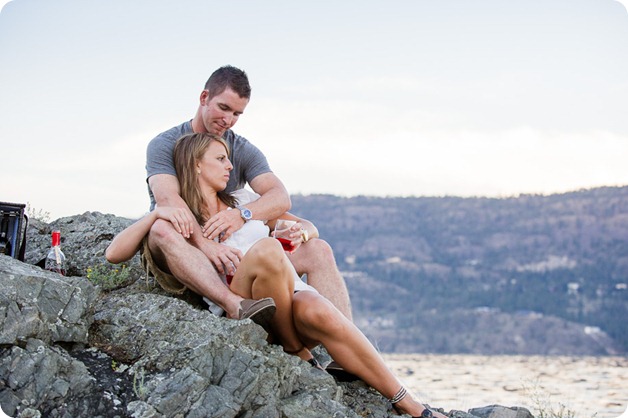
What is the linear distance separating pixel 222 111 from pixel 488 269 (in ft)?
262

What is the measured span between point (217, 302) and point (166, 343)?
0.44 meters

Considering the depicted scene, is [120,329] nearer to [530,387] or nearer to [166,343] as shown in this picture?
[166,343]

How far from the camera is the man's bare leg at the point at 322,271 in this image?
18.3 ft

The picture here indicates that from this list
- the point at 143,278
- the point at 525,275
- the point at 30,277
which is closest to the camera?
the point at 30,277

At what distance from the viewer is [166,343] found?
189 inches

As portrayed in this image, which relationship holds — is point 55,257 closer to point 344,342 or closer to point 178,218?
point 178,218

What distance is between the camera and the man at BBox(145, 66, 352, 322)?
5.16m

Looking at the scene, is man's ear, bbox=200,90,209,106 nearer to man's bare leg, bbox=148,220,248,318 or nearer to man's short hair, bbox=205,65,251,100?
man's short hair, bbox=205,65,251,100

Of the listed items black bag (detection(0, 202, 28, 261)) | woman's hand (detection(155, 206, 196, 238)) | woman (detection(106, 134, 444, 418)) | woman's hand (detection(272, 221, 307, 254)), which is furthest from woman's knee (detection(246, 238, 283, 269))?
black bag (detection(0, 202, 28, 261))

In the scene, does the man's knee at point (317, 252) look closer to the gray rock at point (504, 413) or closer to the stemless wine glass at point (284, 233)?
the stemless wine glass at point (284, 233)

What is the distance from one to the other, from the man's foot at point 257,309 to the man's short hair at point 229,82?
1.87 m

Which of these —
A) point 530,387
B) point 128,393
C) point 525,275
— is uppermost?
point 128,393

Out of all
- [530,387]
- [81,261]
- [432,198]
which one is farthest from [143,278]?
[432,198]

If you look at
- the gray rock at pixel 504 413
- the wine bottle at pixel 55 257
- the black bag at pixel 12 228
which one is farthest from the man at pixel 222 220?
the gray rock at pixel 504 413
